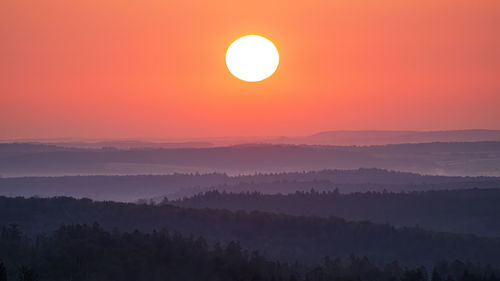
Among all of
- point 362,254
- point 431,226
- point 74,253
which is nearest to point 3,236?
point 74,253

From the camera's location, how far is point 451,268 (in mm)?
111125

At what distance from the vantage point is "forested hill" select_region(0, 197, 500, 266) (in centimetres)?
12694

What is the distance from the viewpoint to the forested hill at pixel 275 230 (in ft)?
416

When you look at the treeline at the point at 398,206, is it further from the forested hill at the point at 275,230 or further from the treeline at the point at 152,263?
the treeline at the point at 152,263

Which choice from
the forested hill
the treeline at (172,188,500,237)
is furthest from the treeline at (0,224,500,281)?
the treeline at (172,188,500,237)

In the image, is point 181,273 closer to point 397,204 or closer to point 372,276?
point 372,276

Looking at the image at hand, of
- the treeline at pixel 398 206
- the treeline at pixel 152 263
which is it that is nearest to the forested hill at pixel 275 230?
the treeline at pixel 152 263

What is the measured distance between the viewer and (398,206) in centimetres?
17888

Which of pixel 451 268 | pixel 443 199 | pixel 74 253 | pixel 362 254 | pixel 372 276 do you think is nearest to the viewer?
pixel 74 253

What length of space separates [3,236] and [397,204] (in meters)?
95.2

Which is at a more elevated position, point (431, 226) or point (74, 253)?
point (431, 226)

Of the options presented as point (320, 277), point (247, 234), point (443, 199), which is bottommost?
point (320, 277)

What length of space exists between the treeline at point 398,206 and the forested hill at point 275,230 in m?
18.7

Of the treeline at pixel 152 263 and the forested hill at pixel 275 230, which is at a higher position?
the forested hill at pixel 275 230
